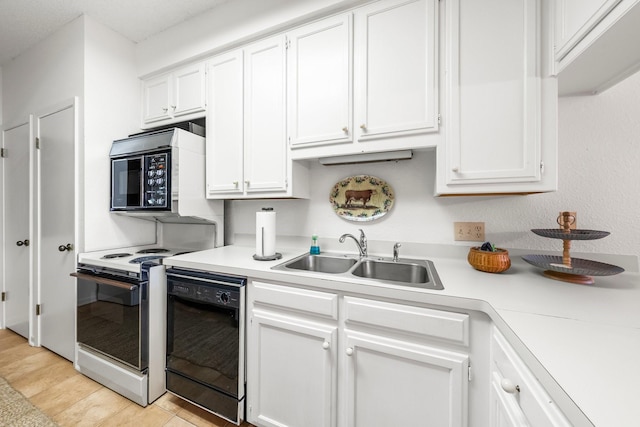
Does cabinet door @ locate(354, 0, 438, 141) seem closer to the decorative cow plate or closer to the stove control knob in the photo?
the decorative cow plate

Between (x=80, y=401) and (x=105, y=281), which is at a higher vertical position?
(x=105, y=281)

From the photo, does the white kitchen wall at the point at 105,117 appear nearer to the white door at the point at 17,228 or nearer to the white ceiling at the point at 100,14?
the white ceiling at the point at 100,14

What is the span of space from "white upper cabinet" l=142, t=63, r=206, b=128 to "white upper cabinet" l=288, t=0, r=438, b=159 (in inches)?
32.8

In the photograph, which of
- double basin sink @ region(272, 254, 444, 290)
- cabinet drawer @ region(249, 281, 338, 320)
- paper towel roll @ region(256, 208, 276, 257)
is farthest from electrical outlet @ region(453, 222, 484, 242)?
paper towel roll @ region(256, 208, 276, 257)

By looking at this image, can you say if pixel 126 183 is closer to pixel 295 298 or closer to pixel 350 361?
pixel 295 298

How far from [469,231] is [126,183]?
8.18ft

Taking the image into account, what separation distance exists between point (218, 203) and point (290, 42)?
133 cm

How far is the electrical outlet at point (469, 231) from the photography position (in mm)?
1486

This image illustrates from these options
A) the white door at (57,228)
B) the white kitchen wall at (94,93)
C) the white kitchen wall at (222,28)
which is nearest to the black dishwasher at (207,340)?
the white kitchen wall at (94,93)

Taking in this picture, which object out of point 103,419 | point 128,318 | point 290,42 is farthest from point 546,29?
point 103,419

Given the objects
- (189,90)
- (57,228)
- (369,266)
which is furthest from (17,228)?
(369,266)

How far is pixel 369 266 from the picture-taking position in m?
1.57

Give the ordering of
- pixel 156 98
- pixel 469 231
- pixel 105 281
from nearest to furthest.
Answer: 1. pixel 469 231
2. pixel 105 281
3. pixel 156 98

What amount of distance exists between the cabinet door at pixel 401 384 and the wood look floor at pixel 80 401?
78cm
